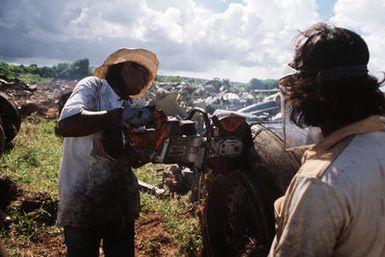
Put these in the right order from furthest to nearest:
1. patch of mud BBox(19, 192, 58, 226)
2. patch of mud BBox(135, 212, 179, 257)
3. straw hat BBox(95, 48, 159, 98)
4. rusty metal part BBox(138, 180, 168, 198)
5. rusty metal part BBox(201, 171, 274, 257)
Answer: rusty metal part BBox(138, 180, 168, 198) < patch of mud BBox(19, 192, 58, 226) < patch of mud BBox(135, 212, 179, 257) < straw hat BBox(95, 48, 159, 98) < rusty metal part BBox(201, 171, 274, 257)

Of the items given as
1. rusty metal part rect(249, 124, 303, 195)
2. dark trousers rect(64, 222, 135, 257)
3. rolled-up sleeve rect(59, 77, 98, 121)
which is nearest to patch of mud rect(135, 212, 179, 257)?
dark trousers rect(64, 222, 135, 257)

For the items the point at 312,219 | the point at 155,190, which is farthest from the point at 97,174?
the point at 155,190

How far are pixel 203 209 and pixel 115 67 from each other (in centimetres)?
154

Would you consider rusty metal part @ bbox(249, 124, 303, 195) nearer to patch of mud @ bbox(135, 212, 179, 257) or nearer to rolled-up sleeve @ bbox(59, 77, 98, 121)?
rolled-up sleeve @ bbox(59, 77, 98, 121)

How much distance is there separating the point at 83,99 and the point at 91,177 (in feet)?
1.83

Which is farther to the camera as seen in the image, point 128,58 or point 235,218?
point 235,218

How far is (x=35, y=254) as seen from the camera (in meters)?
4.81

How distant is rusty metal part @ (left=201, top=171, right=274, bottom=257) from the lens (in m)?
2.96

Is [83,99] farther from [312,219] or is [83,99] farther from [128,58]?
[312,219]

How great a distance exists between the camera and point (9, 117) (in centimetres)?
1006

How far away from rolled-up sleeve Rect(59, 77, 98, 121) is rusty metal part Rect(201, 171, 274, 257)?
4.09 feet

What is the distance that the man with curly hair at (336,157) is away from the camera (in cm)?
130

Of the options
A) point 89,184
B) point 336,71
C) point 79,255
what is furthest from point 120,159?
point 336,71

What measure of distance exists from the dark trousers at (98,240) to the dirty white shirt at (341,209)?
5.83 feet
